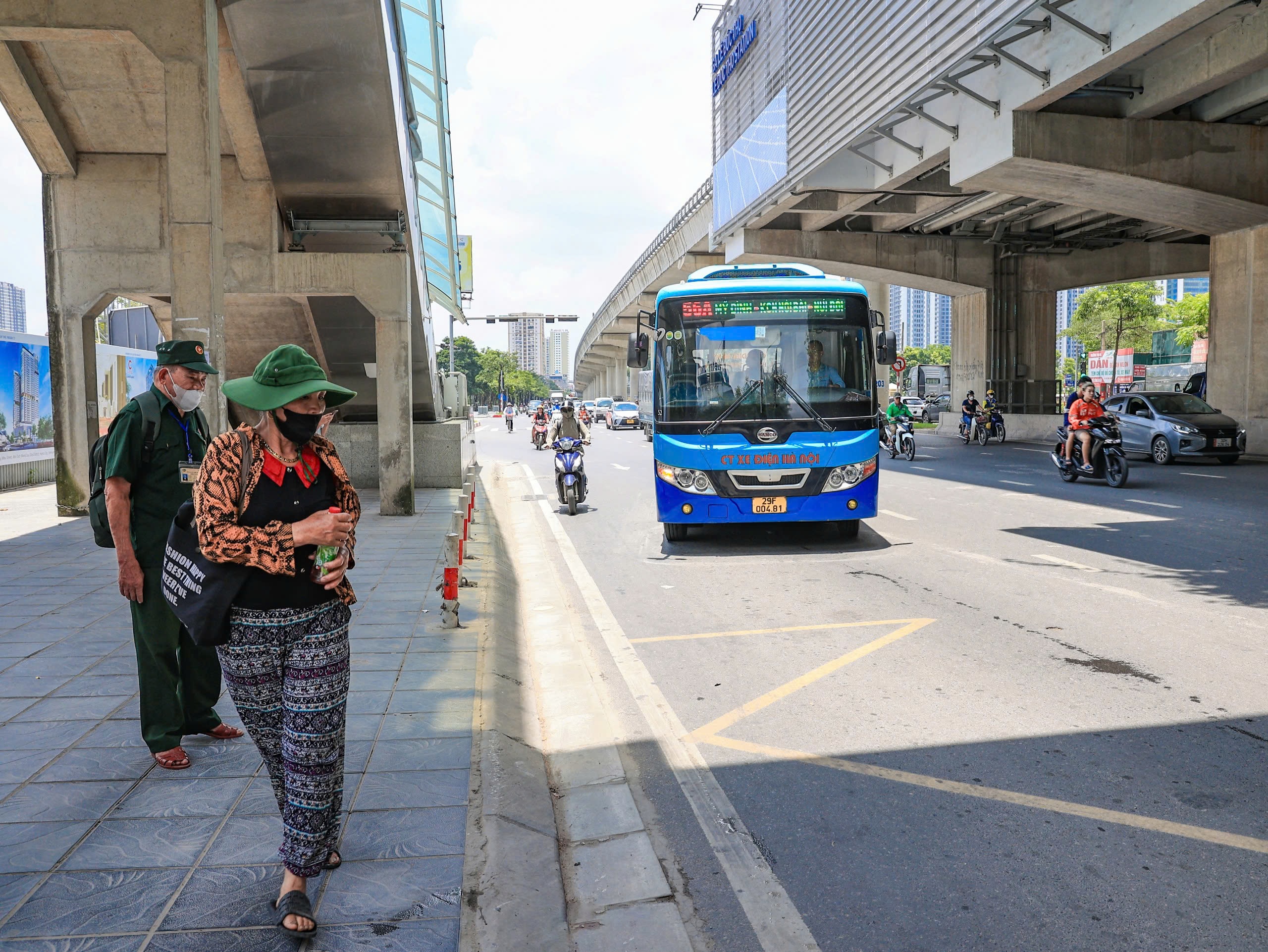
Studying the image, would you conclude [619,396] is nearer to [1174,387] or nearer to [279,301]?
[1174,387]

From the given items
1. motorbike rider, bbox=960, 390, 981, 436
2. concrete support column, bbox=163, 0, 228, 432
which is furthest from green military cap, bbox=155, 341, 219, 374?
motorbike rider, bbox=960, 390, 981, 436

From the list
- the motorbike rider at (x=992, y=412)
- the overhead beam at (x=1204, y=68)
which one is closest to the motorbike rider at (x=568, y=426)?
the overhead beam at (x=1204, y=68)

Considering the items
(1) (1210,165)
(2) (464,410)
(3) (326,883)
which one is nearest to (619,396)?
(2) (464,410)

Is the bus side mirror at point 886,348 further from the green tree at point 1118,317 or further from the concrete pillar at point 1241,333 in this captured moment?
the green tree at point 1118,317

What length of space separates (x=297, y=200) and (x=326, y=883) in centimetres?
1475

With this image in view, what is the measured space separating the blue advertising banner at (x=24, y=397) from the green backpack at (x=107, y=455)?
12.3 metres

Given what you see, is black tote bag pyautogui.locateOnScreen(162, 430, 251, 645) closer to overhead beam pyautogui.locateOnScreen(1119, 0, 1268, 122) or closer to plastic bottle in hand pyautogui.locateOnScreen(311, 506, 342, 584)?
plastic bottle in hand pyautogui.locateOnScreen(311, 506, 342, 584)

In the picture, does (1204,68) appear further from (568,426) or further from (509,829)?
(509,829)

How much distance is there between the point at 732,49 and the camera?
34.6 m

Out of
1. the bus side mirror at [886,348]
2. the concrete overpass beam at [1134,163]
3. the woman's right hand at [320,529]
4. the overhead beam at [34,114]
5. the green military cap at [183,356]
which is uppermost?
the concrete overpass beam at [1134,163]

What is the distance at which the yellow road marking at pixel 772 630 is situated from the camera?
697cm

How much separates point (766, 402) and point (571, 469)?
4.88 m

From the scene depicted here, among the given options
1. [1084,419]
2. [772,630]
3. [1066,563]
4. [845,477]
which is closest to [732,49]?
[1084,419]

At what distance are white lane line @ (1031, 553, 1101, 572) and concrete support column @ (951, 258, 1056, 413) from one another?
95.4ft
